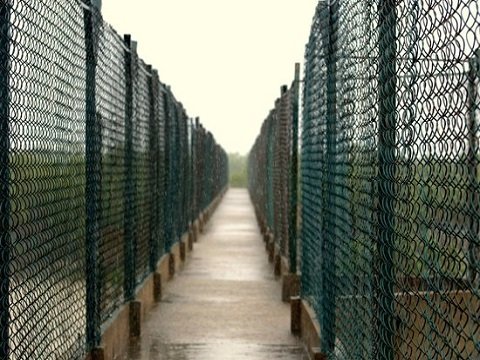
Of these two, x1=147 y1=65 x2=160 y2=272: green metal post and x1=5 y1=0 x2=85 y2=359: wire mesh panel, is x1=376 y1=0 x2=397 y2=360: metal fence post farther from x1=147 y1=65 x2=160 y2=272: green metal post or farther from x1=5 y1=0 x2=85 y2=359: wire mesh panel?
x1=147 y1=65 x2=160 y2=272: green metal post

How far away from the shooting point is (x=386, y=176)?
3.81 meters

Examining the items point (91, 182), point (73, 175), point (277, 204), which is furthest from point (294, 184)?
point (73, 175)

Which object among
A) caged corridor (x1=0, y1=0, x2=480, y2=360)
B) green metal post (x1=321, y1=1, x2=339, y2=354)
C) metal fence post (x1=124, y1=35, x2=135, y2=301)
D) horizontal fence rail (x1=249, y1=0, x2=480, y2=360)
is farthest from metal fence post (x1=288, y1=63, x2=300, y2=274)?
green metal post (x1=321, y1=1, x2=339, y2=354)

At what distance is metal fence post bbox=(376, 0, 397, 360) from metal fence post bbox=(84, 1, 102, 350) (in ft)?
8.60

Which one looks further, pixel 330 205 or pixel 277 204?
pixel 277 204

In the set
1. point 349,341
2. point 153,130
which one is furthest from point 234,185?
point 349,341

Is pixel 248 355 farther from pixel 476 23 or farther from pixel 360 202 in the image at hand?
pixel 476 23

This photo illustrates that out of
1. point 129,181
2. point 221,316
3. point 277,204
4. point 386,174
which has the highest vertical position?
point 386,174

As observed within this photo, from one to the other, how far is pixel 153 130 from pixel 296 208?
6.39 feet

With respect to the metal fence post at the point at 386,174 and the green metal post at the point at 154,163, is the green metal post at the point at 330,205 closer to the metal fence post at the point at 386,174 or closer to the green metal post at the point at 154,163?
the metal fence post at the point at 386,174

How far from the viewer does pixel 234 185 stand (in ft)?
265

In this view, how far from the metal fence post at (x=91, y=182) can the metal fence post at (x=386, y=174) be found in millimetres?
2622

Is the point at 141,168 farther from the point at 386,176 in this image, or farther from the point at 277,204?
the point at 386,176

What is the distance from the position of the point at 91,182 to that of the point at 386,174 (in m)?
2.76
